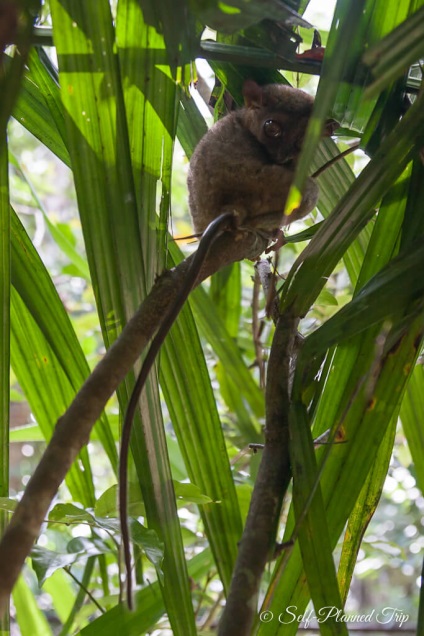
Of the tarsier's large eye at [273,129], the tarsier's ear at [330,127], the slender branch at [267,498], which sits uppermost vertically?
the tarsier's large eye at [273,129]

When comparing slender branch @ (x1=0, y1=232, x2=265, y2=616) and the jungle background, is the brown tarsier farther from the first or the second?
slender branch @ (x1=0, y1=232, x2=265, y2=616)

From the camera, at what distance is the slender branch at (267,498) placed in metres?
0.77

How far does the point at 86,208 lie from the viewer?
1106 millimetres

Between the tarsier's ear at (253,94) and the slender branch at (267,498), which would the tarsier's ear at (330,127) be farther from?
the slender branch at (267,498)

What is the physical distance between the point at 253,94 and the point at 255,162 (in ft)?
0.45

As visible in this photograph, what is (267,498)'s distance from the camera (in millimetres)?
876

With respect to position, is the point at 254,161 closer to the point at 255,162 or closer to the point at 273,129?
the point at 255,162

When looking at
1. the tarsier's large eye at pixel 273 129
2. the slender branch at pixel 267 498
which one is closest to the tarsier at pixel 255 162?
the tarsier's large eye at pixel 273 129

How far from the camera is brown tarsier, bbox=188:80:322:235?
135cm

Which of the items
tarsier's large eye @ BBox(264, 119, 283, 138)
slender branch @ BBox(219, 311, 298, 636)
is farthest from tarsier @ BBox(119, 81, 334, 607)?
slender branch @ BBox(219, 311, 298, 636)

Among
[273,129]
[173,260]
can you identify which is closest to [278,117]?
[273,129]

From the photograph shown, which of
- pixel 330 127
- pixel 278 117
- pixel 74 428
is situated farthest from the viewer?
pixel 278 117

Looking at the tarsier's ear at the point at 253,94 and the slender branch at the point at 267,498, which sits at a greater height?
the tarsier's ear at the point at 253,94

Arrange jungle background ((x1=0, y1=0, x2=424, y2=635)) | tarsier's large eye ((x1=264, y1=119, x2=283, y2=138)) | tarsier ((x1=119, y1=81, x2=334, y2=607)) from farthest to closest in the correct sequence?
tarsier's large eye ((x1=264, y1=119, x2=283, y2=138)), tarsier ((x1=119, y1=81, x2=334, y2=607)), jungle background ((x1=0, y1=0, x2=424, y2=635))
